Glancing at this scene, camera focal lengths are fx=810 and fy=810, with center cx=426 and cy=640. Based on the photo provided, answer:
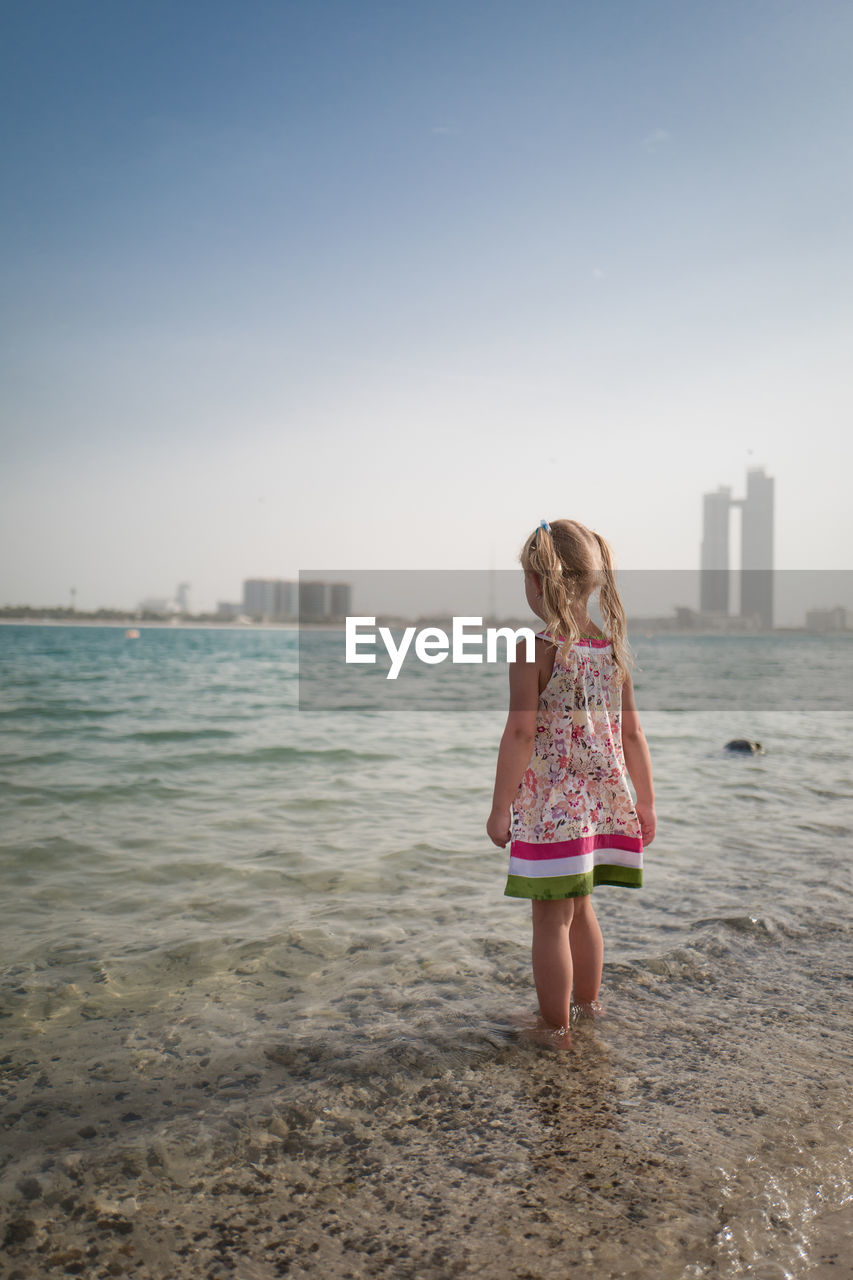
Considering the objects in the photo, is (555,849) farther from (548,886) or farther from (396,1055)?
(396,1055)

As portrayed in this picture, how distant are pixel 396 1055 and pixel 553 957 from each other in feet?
2.12

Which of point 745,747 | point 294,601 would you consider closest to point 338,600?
point 294,601

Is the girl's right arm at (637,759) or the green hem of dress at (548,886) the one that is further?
the girl's right arm at (637,759)

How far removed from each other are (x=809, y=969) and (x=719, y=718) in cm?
1278

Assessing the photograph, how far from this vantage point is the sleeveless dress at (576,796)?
9.12ft

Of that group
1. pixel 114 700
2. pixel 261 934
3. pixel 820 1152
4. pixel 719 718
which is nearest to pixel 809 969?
pixel 820 1152

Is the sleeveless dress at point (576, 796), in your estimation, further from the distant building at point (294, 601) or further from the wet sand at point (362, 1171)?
the distant building at point (294, 601)

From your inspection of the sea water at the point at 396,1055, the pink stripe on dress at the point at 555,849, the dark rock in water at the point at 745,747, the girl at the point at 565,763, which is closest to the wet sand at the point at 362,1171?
the sea water at the point at 396,1055

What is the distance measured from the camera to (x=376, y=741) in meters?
11.2

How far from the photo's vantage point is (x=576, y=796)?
9.36 feet

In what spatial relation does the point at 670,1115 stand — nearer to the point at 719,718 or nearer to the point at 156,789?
the point at 156,789

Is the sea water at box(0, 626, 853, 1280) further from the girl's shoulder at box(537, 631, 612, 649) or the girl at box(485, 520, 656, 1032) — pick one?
the girl's shoulder at box(537, 631, 612, 649)

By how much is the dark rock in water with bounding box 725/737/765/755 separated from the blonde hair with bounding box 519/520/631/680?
27.5ft

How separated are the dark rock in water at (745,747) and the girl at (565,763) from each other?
824 centimetres
